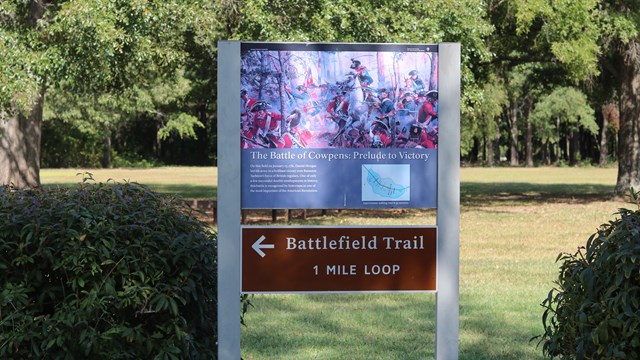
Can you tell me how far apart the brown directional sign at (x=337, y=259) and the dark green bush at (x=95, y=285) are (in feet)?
1.25

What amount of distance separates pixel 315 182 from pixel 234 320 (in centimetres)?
91

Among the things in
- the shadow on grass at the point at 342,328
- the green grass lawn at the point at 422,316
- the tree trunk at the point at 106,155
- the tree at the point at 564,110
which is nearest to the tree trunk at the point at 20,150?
the green grass lawn at the point at 422,316

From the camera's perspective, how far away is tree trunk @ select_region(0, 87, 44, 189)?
2308cm

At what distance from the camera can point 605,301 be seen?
14.8 ft

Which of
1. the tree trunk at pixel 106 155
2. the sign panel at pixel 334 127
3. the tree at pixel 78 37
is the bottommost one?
the tree trunk at pixel 106 155

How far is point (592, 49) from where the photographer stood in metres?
23.0

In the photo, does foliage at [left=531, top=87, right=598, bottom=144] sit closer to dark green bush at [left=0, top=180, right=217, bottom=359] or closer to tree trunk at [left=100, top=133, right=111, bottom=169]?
tree trunk at [left=100, top=133, right=111, bottom=169]

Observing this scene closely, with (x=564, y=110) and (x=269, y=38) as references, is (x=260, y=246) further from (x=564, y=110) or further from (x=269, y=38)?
(x=564, y=110)

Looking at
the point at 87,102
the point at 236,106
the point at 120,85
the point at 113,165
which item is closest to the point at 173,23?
the point at 120,85

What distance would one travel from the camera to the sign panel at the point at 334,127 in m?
5.21

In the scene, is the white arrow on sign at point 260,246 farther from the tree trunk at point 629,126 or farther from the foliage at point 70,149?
the foliage at point 70,149

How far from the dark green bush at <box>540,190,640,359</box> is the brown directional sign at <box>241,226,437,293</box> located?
0.80m

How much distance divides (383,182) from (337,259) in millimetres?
514

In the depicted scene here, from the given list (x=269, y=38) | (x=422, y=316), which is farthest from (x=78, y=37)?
(x=422, y=316)
